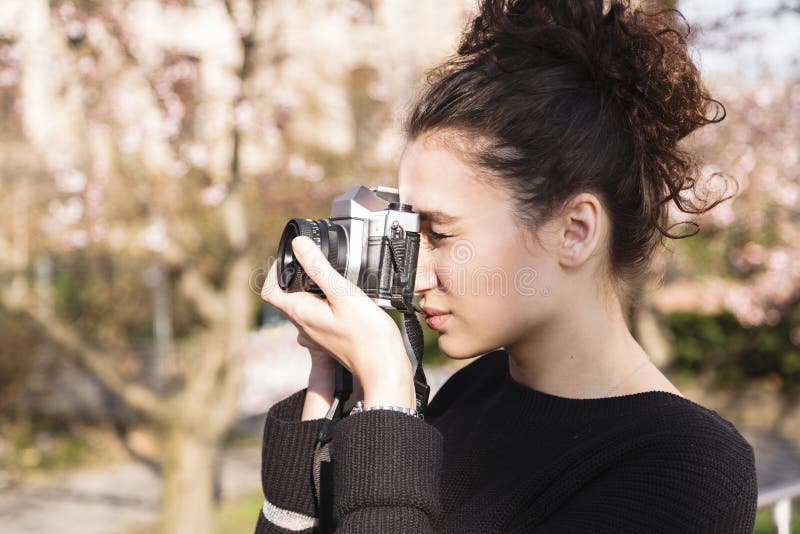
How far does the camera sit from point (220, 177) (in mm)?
Answer: 4836

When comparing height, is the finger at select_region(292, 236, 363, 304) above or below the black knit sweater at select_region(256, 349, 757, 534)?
above

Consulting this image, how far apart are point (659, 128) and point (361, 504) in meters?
0.74

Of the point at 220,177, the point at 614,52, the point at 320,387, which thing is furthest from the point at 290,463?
the point at 220,177

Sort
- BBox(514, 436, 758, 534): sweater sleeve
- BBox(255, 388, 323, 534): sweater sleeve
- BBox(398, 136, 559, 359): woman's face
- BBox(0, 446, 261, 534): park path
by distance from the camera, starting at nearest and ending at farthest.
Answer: BBox(514, 436, 758, 534): sweater sleeve → BBox(398, 136, 559, 359): woman's face → BBox(255, 388, 323, 534): sweater sleeve → BBox(0, 446, 261, 534): park path

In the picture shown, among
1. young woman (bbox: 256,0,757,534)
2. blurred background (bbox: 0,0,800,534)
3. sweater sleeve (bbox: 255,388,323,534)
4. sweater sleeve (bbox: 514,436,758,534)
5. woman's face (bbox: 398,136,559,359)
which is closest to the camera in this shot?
sweater sleeve (bbox: 514,436,758,534)

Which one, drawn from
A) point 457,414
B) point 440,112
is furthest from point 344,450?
point 440,112

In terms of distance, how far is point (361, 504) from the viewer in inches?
45.5

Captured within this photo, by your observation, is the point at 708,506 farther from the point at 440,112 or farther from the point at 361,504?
the point at 440,112

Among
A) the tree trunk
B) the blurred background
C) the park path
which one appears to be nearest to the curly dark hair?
the blurred background

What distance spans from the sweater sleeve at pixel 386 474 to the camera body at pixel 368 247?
0.26m

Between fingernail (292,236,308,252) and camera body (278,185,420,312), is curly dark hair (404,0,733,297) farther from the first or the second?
fingernail (292,236,308,252)

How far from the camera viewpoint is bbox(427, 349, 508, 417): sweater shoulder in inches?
63.5

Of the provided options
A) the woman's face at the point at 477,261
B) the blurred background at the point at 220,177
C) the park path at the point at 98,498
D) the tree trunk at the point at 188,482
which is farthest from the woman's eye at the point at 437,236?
the park path at the point at 98,498

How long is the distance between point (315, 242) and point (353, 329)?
168 millimetres
